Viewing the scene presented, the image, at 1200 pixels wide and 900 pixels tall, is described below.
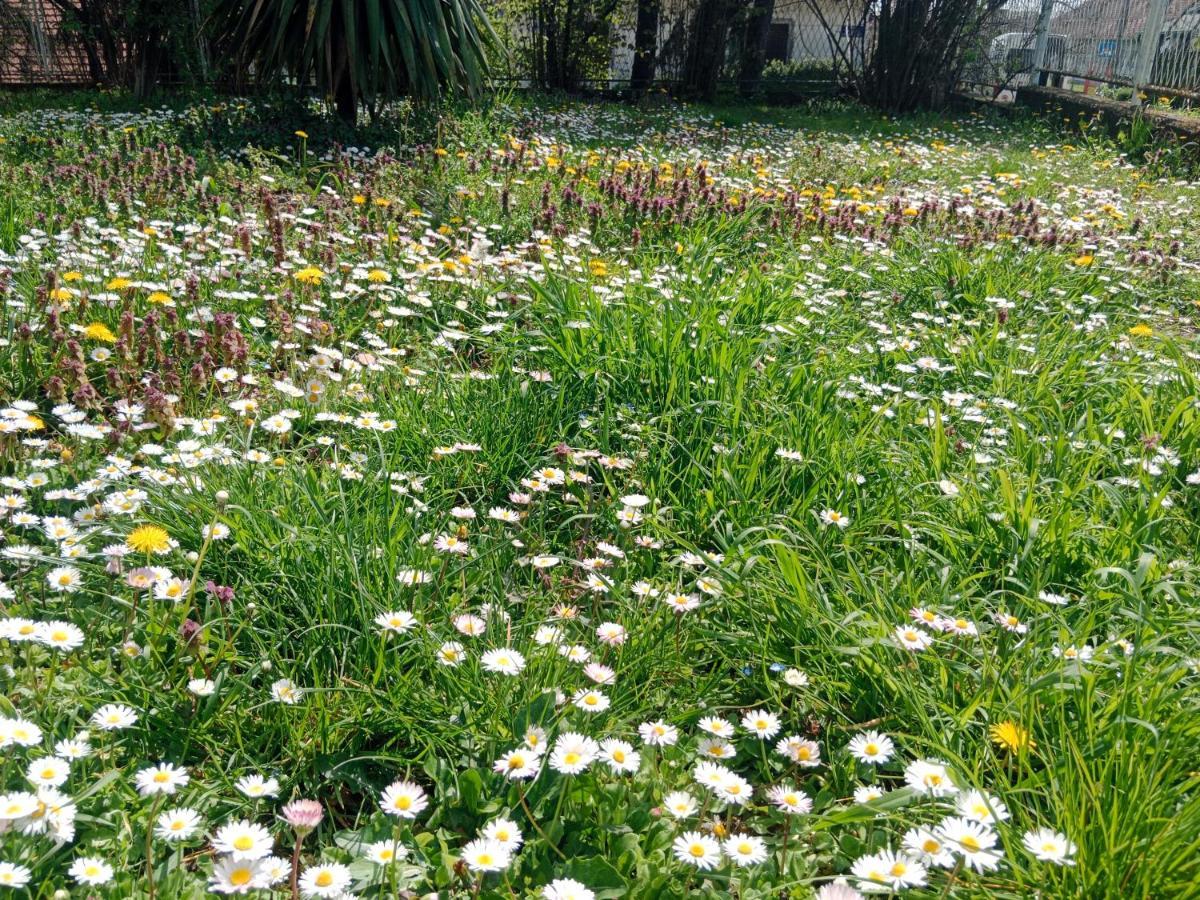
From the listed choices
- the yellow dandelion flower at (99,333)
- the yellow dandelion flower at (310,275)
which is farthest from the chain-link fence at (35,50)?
the yellow dandelion flower at (99,333)

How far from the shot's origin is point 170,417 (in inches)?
107

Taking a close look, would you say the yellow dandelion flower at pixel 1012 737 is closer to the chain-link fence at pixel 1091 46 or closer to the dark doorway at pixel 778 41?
the chain-link fence at pixel 1091 46

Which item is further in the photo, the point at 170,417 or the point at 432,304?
the point at 432,304

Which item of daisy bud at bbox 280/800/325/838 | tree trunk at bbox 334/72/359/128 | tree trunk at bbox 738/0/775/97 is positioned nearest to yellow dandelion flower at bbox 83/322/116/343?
daisy bud at bbox 280/800/325/838

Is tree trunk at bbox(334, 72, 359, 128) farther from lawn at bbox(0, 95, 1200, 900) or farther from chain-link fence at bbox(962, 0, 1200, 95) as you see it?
chain-link fence at bbox(962, 0, 1200, 95)

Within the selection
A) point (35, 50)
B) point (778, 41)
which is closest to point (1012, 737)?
point (35, 50)

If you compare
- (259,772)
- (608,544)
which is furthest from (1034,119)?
(259,772)

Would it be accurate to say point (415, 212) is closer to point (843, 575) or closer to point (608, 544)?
point (608, 544)

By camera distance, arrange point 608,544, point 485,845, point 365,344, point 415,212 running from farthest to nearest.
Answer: point 415,212, point 365,344, point 608,544, point 485,845

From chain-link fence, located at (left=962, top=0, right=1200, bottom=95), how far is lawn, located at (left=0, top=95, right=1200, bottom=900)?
11659 mm

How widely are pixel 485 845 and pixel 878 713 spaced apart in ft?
2.79

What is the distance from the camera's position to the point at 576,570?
7.81ft

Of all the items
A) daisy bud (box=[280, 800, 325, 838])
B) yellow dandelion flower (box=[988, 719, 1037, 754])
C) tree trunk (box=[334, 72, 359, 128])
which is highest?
tree trunk (box=[334, 72, 359, 128])

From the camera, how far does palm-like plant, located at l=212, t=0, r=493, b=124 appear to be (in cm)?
729
